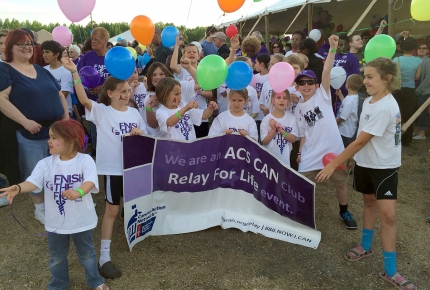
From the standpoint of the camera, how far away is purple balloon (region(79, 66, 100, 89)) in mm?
4387

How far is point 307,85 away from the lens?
364 cm

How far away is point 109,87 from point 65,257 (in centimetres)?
146

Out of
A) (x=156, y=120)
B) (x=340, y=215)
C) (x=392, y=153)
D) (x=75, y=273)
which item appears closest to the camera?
(x=392, y=153)

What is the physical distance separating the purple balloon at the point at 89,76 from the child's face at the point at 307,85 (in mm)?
2534

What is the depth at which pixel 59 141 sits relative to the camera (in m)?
2.43

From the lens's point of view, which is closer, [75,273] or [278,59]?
[75,273]

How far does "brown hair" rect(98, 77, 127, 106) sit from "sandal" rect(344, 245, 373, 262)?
2.60 meters

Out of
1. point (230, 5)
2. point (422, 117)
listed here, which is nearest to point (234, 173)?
point (230, 5)

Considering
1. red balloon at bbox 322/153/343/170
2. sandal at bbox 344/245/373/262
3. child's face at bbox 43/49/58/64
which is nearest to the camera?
sandal at bbox 344/245/373/262

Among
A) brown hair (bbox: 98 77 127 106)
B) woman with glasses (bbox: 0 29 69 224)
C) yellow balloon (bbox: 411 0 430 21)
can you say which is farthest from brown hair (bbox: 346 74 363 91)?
woman with glasses (bbox: 0 29 69 224)

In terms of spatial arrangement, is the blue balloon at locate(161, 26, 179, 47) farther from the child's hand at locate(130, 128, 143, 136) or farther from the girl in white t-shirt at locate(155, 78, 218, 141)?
the child's hand at locate(130, 128, 143, 136)

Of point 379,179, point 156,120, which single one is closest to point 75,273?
point 156,120

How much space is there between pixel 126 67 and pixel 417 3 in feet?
13.4

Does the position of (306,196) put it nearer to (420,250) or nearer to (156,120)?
(420,250)
